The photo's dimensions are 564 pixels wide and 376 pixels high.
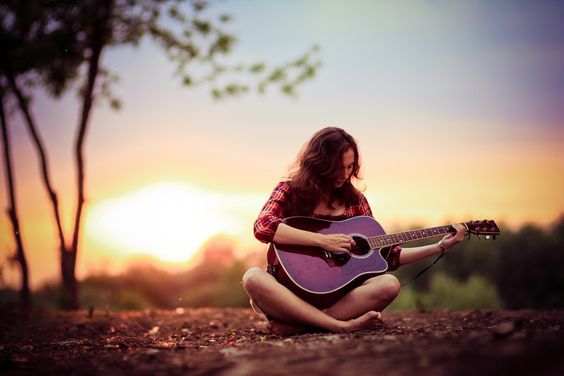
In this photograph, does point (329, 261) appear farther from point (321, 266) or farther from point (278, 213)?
point (278, 213)

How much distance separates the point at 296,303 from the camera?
430 cm

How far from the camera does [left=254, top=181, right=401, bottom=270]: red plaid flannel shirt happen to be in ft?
14.5

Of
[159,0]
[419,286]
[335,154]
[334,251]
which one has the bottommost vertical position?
[419,286]

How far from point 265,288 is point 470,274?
15.8 meters

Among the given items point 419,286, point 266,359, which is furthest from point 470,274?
point 266,359


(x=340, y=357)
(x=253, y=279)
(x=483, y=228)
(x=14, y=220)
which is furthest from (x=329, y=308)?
(x=14, y=220)

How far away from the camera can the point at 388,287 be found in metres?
4.45

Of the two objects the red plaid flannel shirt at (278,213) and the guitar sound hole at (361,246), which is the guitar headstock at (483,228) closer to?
the red plaid flannel shirt at (278,213)

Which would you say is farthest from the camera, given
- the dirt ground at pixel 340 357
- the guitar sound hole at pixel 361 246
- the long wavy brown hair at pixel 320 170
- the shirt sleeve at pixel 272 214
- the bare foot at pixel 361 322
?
the long wavy brown hair at pixel 320 170

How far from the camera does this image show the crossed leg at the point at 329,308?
430 cm

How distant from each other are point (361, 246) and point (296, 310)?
79cm

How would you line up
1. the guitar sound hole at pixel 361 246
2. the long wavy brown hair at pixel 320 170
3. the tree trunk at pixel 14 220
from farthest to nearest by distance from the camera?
1. the tree trunk at pixel 14 220
2. the long wavy brown hair at pixel 320 170
3. the guitar sound hole at pixel 361 246

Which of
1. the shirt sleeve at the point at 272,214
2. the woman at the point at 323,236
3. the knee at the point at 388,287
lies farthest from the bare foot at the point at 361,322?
the shirt sleeve at the point at 272,214

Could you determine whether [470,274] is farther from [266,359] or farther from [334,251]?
[266,359]
